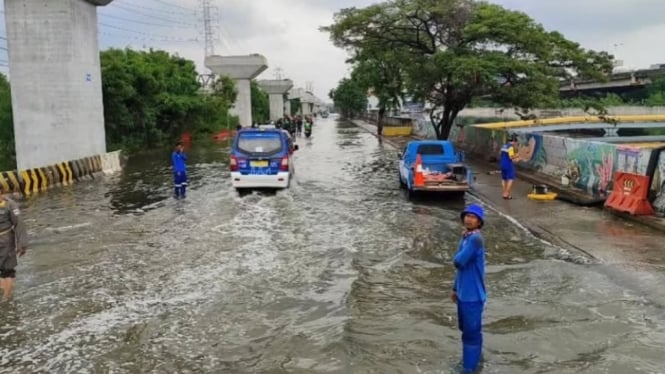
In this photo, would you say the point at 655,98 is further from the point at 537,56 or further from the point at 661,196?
the point at 661,196

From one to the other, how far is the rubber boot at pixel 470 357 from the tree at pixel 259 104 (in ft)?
284

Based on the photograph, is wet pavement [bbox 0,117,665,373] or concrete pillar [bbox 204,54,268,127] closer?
wet pavement [bbox 0,117,665,373]

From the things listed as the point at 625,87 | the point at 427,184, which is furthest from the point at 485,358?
the point at 625,87

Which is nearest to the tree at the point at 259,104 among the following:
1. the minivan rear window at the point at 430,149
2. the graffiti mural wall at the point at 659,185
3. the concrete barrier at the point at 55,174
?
the concrete barrier at the point at 55,174

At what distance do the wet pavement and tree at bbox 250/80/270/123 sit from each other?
7885 cm

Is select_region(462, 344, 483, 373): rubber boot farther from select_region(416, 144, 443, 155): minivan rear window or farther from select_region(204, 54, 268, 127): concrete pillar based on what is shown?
select_region(204, 54, 268, 127): concrete pillar

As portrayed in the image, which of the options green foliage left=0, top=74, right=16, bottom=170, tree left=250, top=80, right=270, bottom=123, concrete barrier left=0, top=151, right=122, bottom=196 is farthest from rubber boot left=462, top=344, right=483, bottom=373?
tree left=250, top=80, right=270, bottom=123

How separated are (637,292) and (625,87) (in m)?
88.6

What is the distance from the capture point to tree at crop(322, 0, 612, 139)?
89.9ft

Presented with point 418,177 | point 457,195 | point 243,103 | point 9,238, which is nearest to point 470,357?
point 9,238

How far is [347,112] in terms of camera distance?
13350cm

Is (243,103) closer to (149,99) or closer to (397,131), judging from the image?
(397,131)

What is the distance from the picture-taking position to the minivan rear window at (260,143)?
1920 cm

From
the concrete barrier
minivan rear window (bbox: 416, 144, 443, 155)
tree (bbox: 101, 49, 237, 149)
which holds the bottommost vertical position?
the concrete barrier
